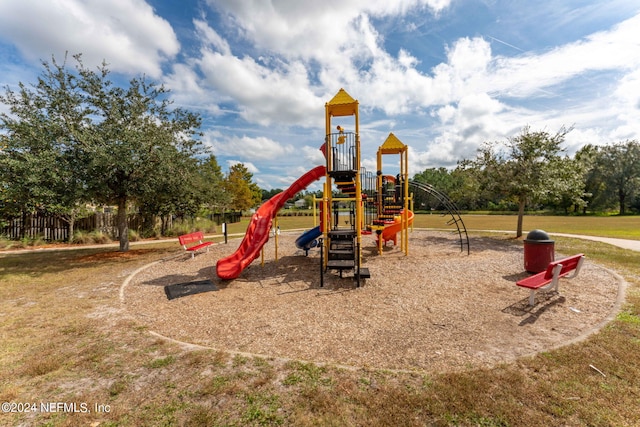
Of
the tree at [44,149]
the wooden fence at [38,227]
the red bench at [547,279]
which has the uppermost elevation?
the tree at [44,149]

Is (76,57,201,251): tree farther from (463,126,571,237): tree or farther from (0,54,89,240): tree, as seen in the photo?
(463,126,571,237): tree

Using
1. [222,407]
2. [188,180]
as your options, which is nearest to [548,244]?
[222,407]

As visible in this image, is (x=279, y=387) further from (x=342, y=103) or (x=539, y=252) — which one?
(x=539, y=252)

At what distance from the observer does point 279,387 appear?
3.36 metres

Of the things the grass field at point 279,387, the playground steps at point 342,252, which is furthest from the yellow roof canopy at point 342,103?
the grass field at point 279,387

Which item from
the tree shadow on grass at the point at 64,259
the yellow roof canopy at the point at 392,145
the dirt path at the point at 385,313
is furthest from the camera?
the yellow roof canopy at the point at 392,145

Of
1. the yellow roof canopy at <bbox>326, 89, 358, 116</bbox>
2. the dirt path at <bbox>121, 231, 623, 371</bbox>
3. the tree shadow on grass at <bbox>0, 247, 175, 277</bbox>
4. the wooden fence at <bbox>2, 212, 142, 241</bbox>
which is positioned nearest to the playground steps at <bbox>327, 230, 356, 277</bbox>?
the dirt path at <bbox>121, 231, 623, 371</bbox>

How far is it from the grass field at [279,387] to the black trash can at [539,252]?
3399 millimetres

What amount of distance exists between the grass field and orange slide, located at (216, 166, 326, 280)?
3.29 meters

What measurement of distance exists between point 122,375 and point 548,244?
10297 mm

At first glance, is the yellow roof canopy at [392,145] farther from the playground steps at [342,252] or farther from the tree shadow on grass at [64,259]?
the tree shadow on grass at [64,259]

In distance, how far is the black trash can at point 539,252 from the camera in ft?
27.1

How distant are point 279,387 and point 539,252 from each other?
8.53 meters

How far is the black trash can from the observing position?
8.26 metres
